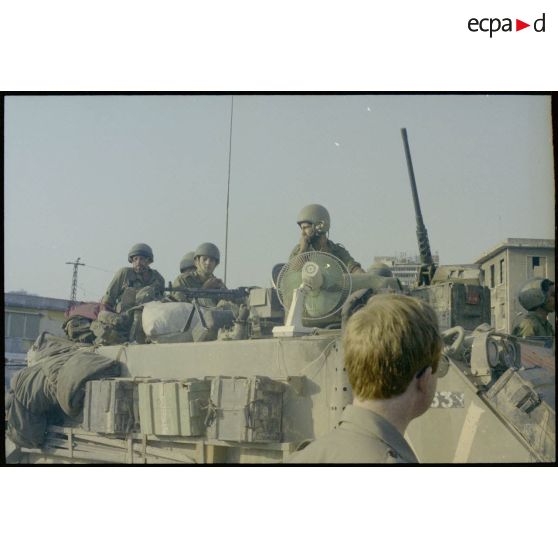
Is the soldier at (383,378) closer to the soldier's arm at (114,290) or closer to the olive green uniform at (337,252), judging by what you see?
the olive green uniform at (337,252)

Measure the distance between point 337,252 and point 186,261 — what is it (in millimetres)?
1334

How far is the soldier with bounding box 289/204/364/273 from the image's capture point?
6.92m

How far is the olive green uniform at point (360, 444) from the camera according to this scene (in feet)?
7.05

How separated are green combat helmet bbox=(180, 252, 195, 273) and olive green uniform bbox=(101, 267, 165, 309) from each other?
248mm

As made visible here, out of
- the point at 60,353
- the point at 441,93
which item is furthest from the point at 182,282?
the point at 441,93

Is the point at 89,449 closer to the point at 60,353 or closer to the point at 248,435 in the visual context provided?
the point at 60,353

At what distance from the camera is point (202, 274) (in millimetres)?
7551

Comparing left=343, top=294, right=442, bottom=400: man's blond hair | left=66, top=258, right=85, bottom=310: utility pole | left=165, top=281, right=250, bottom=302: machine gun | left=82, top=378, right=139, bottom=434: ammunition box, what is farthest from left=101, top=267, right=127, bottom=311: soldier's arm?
left=343, top=294, right=442, bottom=400: man's blond hair

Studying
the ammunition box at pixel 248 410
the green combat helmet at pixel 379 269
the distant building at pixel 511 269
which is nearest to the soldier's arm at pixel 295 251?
the green combat helmet at pixel 379 269

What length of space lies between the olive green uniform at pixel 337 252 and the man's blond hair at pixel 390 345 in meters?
4.72

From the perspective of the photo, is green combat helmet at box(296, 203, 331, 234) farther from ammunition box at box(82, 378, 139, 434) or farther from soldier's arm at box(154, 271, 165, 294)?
ammunition box at box(82, 378, 139, 434)

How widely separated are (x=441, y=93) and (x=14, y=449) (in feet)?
16.6

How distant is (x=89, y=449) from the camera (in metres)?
7.48

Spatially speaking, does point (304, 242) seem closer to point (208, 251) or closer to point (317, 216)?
point (317, 216)
